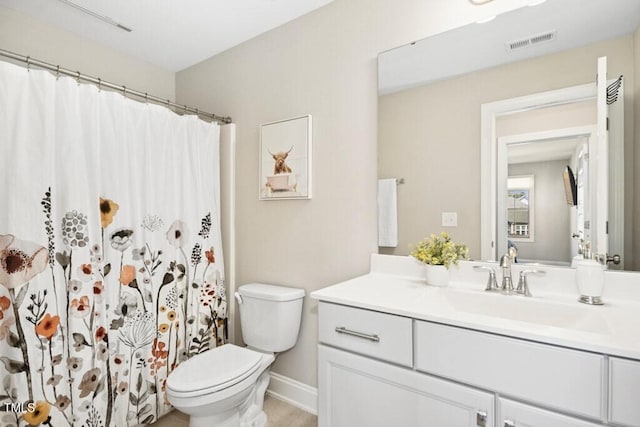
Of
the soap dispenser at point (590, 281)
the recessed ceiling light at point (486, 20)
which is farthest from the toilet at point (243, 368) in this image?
the recessed ceiling light at point (486, 20)

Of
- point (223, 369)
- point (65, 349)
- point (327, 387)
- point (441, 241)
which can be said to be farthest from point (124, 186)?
point (441, 241)

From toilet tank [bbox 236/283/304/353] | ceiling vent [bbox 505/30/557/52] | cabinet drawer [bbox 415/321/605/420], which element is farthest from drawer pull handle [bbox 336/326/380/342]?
ceiling vent [bbox 505/30/557/52]

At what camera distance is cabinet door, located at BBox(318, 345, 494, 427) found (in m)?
0.98

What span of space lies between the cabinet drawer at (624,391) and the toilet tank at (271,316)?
1407mm

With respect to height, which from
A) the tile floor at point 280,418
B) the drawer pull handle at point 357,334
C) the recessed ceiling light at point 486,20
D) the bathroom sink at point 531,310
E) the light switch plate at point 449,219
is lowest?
Answer: the tile floor at point 280,418

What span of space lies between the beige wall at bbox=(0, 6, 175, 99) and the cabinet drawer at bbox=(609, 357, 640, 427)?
3071mm

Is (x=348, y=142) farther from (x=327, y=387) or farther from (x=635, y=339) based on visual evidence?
(x=635, y=339)

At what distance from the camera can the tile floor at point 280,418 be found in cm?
184

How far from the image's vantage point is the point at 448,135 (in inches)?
61.3

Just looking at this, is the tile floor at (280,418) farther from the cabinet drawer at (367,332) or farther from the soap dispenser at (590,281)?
the soap dispenser at (590,281)

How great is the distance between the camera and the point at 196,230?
2.10 metres

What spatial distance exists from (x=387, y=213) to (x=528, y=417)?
1013 millimetres

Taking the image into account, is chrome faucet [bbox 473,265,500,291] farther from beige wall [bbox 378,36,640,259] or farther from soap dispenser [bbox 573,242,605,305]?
soap dispenser [bbox 573,242,605,305]

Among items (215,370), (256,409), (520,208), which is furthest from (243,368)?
(520,208)
